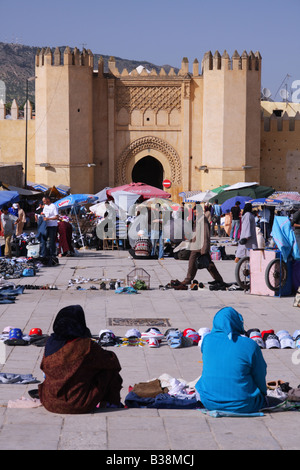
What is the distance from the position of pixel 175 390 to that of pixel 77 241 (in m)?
13.6

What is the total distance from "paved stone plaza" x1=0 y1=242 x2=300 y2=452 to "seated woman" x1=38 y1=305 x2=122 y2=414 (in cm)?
10

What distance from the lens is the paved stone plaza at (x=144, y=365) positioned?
4.70 meters

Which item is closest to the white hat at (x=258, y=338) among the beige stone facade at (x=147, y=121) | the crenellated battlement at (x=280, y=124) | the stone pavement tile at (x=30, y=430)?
the stone pavement tile at (x=30, y=430)

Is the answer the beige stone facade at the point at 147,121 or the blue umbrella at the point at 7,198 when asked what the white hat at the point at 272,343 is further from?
the beige stone facade at the point at 147,121

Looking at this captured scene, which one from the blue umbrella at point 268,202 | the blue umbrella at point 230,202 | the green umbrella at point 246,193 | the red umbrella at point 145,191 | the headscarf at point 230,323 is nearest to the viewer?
the headscarf at point 230,323

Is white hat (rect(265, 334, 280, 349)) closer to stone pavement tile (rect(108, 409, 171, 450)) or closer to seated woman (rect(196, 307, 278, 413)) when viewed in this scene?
seated woman (rect(196, 307, 278, 413))

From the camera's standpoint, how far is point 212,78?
2919 centimetres

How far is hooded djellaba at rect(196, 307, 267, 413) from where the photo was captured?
5.39m

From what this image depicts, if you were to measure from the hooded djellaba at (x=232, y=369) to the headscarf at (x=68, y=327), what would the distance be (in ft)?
2.91

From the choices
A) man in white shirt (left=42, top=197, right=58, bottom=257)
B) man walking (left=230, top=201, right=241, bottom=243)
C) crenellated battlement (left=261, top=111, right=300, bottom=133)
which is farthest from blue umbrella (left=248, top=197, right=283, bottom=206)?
crenellated battlement (left=261, top=111, right=300, bottom=133)

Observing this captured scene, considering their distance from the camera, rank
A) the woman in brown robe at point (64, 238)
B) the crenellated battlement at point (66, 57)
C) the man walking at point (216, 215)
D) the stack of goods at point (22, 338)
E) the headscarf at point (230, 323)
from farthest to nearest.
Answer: the crenellated battlement at point (66, 57)
the man walking at point (216, 215)
the woman in brown robe at point (64, 238)
the stack of goods at point (22, 338)
the headscarf at point (230, 323)

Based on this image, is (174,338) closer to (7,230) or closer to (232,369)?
(232,369)

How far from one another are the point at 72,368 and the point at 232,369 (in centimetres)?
107

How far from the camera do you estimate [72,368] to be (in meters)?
5.34
